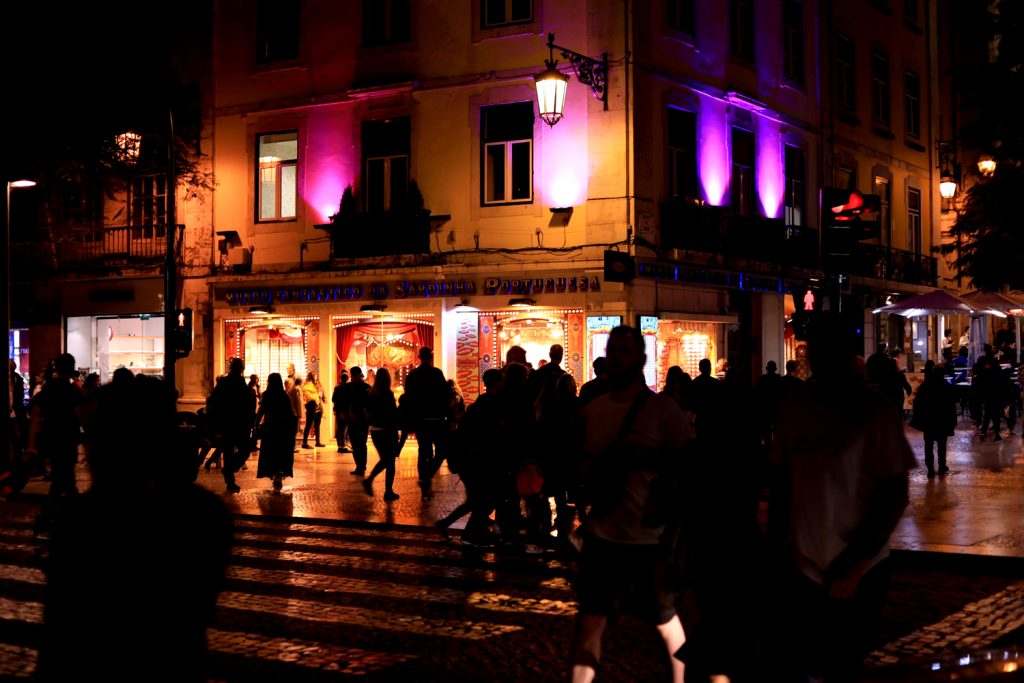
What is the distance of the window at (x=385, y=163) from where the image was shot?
81.7 feet

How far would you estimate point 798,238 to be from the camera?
27531mm

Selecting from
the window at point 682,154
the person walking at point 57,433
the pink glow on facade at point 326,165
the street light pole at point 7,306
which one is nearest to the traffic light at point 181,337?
the street light pole at point 7,306

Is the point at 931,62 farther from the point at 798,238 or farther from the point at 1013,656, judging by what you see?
the point at 1013,656

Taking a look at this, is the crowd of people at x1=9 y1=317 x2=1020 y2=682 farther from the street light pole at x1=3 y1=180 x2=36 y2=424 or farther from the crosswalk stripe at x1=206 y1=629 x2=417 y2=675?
the street light pole at x1=3 y1=180 x2=36 y2=424

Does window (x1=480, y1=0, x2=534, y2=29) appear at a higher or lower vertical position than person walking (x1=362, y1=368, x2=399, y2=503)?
higher

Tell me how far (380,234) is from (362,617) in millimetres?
17000

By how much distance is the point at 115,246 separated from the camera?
28062 mm

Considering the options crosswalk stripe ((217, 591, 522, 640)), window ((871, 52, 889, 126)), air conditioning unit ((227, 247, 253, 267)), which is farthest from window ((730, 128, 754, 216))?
crosswalk stripe ((217, 591, 522, 640))

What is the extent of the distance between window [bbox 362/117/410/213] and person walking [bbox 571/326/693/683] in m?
19.6

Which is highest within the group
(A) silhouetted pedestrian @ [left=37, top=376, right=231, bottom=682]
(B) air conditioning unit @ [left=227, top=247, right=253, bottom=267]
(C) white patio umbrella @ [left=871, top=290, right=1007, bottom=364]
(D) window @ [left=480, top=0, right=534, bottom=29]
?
(D) window @ [left=480, top=0, right=534, bottom=29]

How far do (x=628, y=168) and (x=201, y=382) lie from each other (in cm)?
1154

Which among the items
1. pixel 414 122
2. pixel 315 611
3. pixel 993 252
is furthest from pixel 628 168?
pixel 315 611

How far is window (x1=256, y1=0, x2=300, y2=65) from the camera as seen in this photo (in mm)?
26391

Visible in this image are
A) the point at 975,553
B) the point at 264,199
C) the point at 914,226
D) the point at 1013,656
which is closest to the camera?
the point at 1013,656
